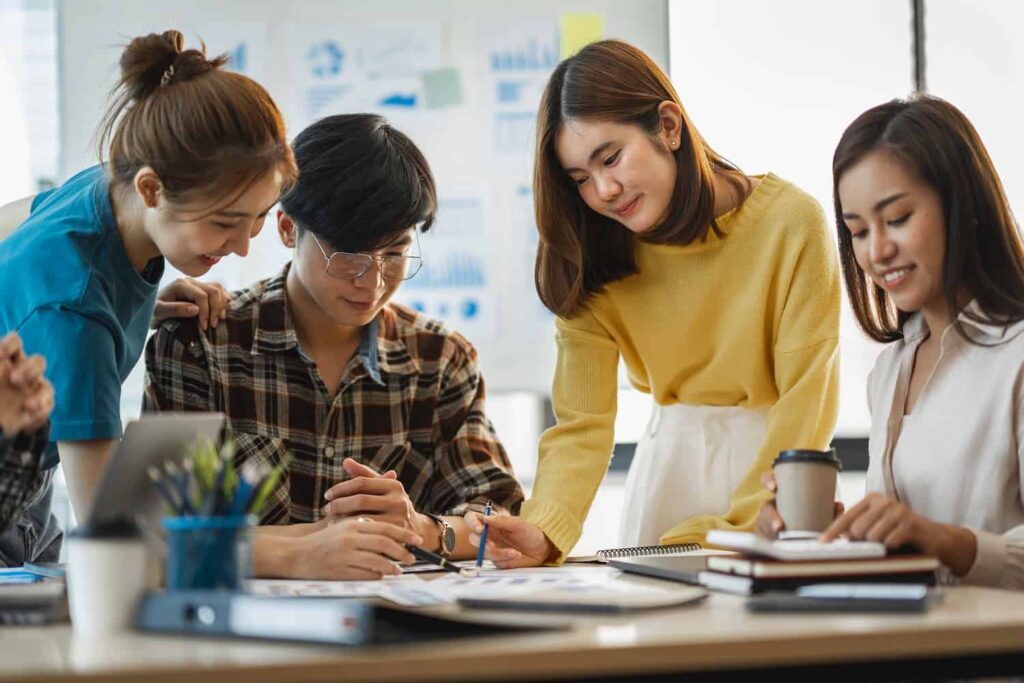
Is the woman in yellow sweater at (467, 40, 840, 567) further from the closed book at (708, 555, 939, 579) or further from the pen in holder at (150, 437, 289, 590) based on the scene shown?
the pen in holder at (150, 437, 289, 590)

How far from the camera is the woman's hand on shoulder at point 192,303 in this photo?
81.1 inches

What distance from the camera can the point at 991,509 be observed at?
154 centimetres

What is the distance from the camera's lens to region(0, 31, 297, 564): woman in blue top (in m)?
1.67

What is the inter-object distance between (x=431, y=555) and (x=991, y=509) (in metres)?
0.71

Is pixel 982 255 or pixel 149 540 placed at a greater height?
pixel 982 255

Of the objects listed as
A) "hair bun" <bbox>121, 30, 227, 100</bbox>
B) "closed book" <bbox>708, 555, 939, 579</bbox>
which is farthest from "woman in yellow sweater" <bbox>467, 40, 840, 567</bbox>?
"closed book" <bbox>708, 555, 939, 579</bbox>

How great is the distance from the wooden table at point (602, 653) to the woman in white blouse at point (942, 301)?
1.61ft

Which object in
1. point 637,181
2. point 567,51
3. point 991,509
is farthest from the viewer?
point 567,51

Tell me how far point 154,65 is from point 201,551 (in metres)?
0.97

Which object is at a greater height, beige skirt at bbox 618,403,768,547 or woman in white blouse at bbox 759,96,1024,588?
woman in white blouse at bbox 759,96,1024,588

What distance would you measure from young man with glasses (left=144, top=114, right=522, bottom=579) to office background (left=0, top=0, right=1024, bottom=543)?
3.35 feet

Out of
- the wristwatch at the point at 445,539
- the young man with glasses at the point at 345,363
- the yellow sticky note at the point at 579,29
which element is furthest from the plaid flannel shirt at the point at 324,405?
the yellow sticky note at the point at 579,29

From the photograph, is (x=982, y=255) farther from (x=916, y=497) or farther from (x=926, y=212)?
(x=916, y=497)

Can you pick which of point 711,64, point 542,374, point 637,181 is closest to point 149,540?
point 637,181
